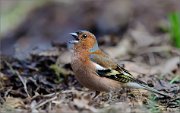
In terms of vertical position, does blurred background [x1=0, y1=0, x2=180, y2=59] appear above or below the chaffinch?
above

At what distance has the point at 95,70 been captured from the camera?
6727 millimetres

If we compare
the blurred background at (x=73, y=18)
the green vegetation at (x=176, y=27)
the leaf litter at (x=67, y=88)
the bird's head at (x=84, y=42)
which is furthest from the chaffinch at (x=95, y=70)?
the blurred background at (x=73, y=18)

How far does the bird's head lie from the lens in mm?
6992

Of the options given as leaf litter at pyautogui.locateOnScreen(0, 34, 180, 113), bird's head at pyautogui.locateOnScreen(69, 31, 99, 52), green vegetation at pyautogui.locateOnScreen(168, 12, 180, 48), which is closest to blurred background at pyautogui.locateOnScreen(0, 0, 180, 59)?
green vegetation at pyautogui.locateOnScreen(168, 12, 180, 48)

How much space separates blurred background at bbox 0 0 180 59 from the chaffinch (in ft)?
18.3

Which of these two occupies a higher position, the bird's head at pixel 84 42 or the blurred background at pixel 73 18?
the blurred background at pixel 73 18

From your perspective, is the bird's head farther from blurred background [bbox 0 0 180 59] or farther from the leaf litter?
blurred background [bbox 0 0 180 59]

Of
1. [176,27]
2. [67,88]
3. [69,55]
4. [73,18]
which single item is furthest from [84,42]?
[73,18]

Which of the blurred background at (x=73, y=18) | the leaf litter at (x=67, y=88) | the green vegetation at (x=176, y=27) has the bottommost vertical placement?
the leaf litter at (x=67, y=88)

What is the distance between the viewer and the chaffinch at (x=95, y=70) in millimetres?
6668

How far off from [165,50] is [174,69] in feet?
5.02

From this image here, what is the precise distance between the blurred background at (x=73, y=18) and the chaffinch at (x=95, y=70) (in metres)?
5.58

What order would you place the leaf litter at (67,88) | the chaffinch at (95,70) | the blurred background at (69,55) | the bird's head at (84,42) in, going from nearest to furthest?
the leaf litter at (67,88), the blurred background at (69,55), the chaffinch at (95,70), the bird's head at (84,42)

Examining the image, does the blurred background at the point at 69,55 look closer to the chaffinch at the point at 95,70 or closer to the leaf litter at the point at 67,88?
the leaf litter at the point at 67,88
